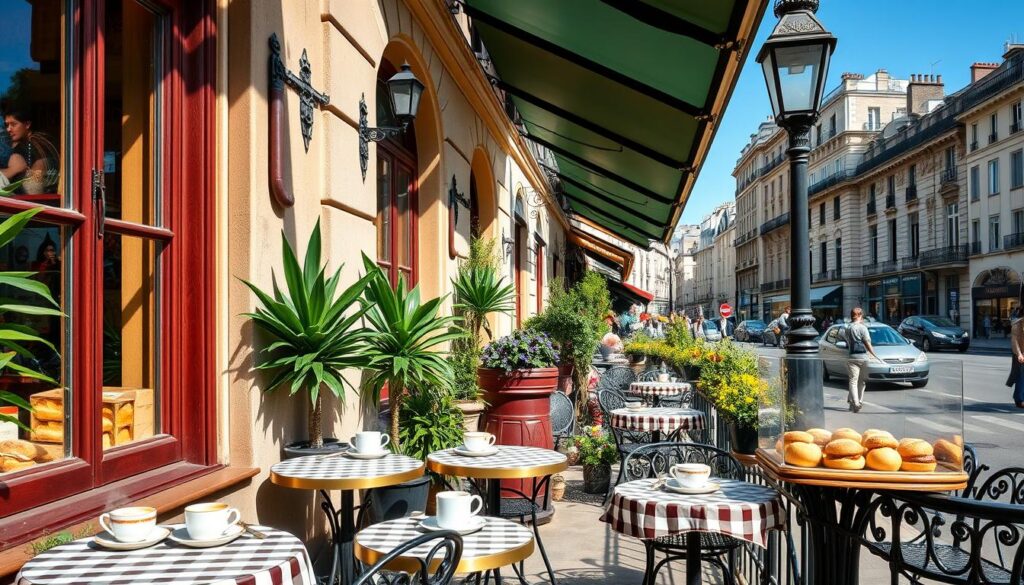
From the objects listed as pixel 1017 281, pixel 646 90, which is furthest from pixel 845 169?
pixel 646 90

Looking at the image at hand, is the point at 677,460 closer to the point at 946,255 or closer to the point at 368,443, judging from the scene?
the point at 368,443

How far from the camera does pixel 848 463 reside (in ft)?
9.23

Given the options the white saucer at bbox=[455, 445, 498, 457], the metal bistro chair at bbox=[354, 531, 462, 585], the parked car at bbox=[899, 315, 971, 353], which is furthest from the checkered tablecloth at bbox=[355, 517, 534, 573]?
the parked car at bbox=[899, 315, 971, 353]

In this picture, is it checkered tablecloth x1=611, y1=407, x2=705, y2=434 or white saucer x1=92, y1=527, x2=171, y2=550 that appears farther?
checkered tablecloth x1=611, y1=407, x2=705, y2=434

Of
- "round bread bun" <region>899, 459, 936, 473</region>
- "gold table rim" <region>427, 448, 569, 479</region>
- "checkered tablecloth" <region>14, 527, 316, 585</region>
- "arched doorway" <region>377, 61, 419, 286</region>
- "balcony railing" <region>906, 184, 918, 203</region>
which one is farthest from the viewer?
"balcony railing" <region>906, 184, 918, 203</region>

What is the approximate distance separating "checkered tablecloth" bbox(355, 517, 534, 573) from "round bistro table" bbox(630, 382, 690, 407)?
17.8 ft

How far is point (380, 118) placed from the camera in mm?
6859

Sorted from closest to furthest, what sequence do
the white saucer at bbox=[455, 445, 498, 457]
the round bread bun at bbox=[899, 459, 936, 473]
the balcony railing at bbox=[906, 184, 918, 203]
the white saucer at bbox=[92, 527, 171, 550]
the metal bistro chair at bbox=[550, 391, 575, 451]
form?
the white saucer at bbox=[92, 527, 171, 550] → the round bread bun at bbox=[899, 459, 936, 473] → the white saucer at bbox=[455, 445, 498, 457] → the metal bistro chair at bbox=[550, 391, 575, 451] → the balcony railing at bbox=[906, 184, 918, 203]

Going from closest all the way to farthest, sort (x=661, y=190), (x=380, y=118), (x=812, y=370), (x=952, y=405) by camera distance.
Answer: (x=952, y=405), (x=812, y=370), (x=380, y=118), (x=661, y=190)

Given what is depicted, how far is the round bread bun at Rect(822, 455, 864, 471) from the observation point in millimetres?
2803

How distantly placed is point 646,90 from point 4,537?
692 centimetres

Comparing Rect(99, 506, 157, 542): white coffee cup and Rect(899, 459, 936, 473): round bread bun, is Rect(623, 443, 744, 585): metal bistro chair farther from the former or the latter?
Rect(99, 506, 157, 542): white coffee cup

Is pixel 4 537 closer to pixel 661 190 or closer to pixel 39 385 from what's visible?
pixel 39 385

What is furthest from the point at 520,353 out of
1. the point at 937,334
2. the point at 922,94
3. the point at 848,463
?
the point at 922,94
